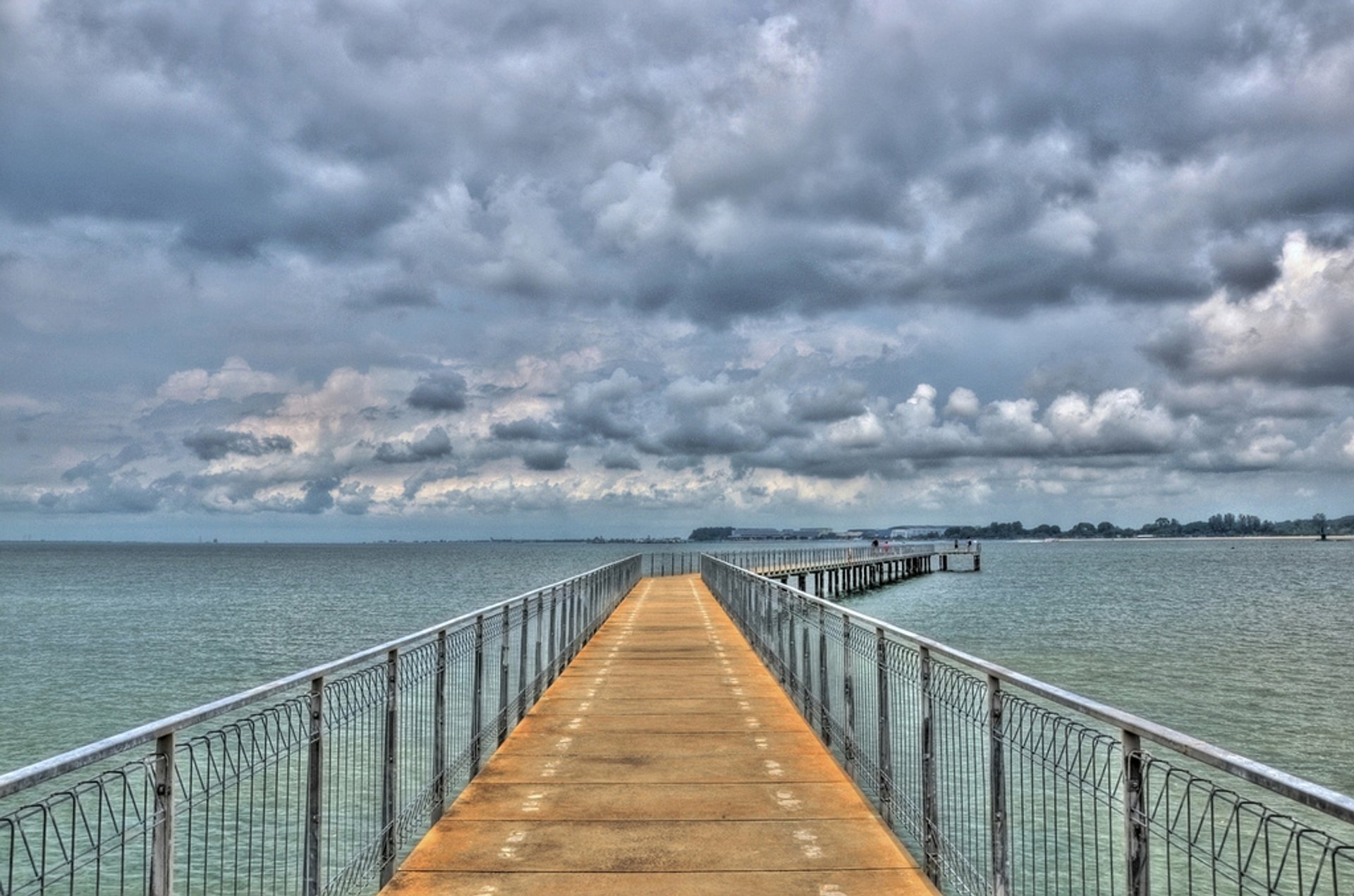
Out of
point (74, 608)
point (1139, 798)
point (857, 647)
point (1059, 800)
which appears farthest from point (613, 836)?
point (74, 608)

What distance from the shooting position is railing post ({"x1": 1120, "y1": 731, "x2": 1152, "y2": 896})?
143 inches

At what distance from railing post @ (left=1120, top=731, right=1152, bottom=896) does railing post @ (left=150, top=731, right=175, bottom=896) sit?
11.6 ft

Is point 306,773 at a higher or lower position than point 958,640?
higher

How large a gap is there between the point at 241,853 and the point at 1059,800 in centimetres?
1073

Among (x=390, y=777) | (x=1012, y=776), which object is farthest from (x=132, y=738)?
(x=1012, y=776)

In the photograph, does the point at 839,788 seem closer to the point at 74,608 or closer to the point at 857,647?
the point at 857,647

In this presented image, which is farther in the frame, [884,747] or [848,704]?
[848,704]

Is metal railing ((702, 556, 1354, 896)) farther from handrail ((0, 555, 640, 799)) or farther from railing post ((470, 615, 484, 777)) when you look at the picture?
handrail ((0, 555, 640, 799))

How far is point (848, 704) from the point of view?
821 centimetres

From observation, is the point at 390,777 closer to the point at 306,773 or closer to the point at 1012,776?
the point at 1012,776

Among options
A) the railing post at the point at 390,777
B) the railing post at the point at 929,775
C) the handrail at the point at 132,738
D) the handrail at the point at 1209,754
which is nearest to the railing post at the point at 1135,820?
the handrail at the point at 1209,754

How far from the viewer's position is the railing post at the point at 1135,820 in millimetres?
3633

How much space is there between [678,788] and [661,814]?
0.69 m

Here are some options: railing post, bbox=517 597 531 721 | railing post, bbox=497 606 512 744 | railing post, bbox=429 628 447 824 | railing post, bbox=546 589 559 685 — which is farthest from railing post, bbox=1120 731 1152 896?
railing post, bbox=546 589 559 685
